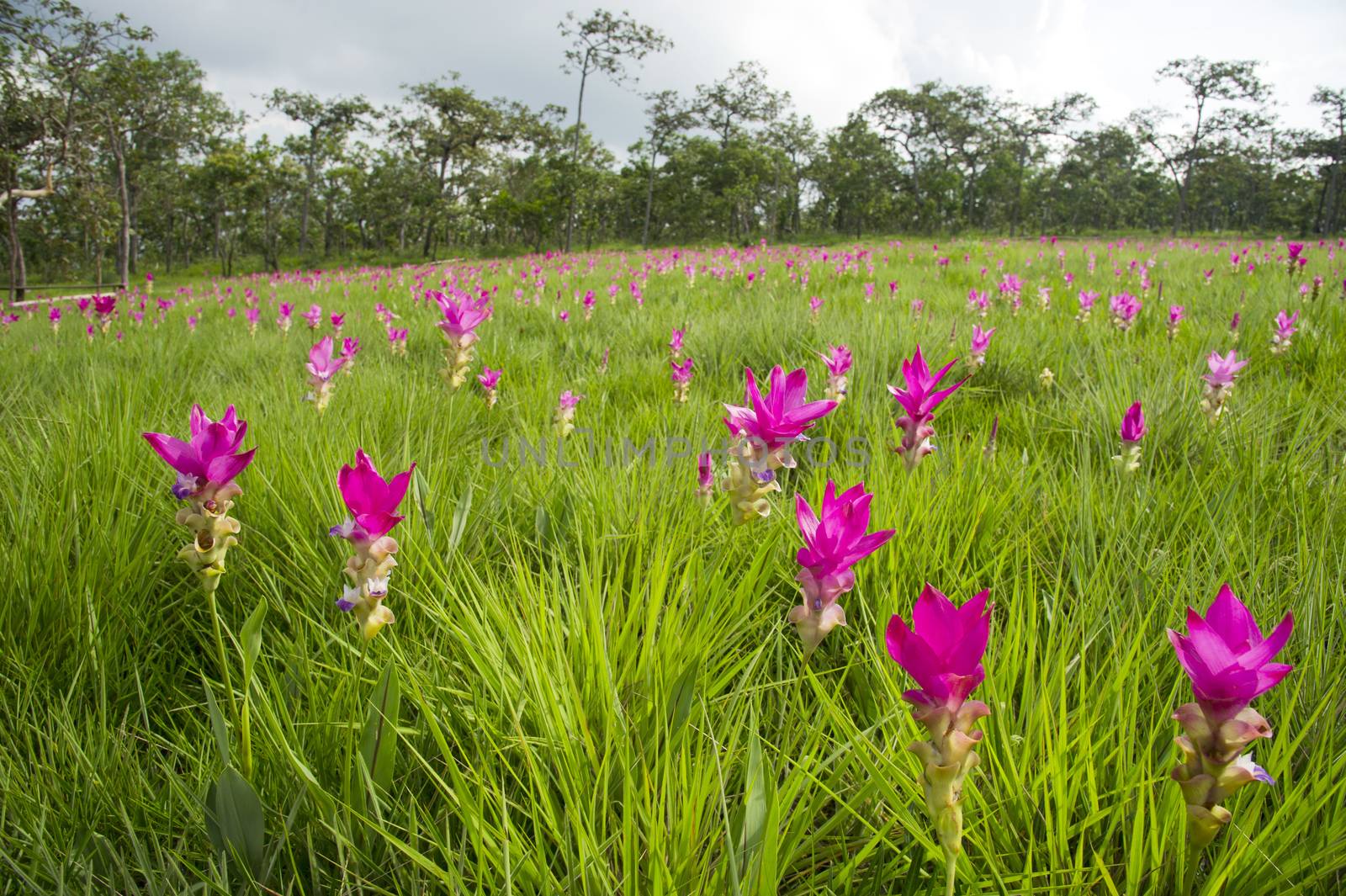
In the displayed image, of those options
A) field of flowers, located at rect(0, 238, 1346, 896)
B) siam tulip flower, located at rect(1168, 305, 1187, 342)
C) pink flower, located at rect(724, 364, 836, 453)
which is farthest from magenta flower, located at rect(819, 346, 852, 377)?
siam tulip flower, located at rect(1168, 305, 1187, 342)

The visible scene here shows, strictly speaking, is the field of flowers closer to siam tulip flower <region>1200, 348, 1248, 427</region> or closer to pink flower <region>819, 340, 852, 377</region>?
siam tulip flower <region>1200, 348, 1248, 427</region>

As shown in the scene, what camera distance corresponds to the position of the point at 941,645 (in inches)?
23.9

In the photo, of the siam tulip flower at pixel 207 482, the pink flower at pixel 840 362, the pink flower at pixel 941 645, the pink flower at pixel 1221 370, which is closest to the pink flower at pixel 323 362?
the siam tulip flower at pixel 207 482

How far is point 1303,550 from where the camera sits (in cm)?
125

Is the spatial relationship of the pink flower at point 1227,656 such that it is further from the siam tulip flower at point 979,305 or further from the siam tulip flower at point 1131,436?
the siam tulip flower at point 979,305

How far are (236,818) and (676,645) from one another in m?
0.65

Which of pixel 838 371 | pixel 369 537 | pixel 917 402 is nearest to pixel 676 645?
pixel 369 537

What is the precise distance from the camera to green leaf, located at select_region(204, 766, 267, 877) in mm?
791

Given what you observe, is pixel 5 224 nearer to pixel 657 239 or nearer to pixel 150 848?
pixel 657 239

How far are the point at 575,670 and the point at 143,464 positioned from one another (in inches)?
63.7

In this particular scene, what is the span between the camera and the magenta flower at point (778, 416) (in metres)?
1.12

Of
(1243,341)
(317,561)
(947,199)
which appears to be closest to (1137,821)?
(317,561)

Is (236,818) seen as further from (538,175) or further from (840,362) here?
(538,175)

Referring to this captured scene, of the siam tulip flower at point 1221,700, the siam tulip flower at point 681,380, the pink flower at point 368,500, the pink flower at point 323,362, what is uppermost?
the pink flower at point 323,362
